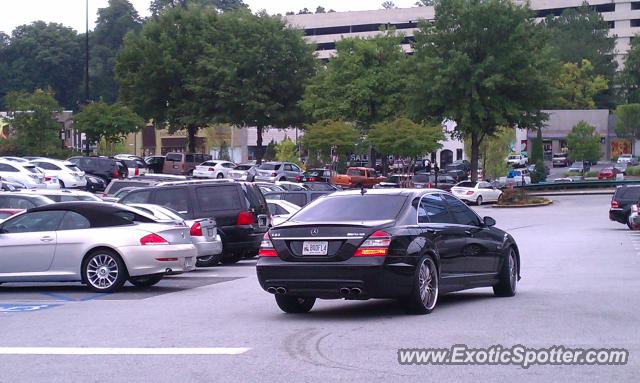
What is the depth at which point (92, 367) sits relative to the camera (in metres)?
9.29

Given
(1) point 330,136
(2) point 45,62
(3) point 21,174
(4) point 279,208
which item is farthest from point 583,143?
(4) point 279,208

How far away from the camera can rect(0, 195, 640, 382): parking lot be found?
886cm

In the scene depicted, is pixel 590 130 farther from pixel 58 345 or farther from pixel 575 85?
pixel 58 345

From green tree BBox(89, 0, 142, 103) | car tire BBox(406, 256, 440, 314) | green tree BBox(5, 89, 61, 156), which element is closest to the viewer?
car tire BBox(406, 256, 440, 314)

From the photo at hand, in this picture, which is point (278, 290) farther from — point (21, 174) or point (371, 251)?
point (21, 174)

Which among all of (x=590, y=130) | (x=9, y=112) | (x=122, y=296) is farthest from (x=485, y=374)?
(x=590, y=130)

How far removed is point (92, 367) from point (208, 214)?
1176 cm

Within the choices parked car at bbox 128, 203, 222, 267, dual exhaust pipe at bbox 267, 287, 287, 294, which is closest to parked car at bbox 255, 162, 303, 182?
parked car at bbox 128, 203, 222, 267

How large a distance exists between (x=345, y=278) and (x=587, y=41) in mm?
113914

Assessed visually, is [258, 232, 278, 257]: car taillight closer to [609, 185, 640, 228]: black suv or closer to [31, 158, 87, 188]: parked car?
[609, 185, 640, 228]: black suv

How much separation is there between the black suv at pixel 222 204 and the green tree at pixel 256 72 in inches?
1745

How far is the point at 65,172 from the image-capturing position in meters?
46.5

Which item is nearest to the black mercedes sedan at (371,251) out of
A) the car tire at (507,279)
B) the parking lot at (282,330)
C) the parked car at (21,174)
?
A: the parking lot at (282,330)

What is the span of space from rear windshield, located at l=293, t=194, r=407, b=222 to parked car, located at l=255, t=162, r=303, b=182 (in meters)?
44.2
